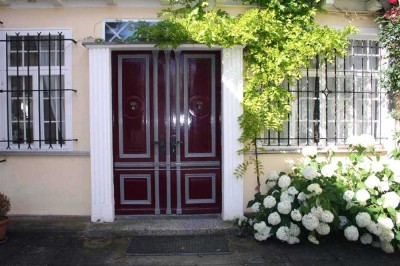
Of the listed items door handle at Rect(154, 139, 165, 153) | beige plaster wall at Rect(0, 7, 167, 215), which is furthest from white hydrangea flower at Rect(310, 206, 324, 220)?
beige plaster wall at Rect(0, 7, 167, 215)

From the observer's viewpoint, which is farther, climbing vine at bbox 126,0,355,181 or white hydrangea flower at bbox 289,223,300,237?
climbing vine at bbox 126,0,355,181

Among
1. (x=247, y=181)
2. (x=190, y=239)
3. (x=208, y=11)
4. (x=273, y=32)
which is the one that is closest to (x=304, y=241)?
(x=247, y=181)

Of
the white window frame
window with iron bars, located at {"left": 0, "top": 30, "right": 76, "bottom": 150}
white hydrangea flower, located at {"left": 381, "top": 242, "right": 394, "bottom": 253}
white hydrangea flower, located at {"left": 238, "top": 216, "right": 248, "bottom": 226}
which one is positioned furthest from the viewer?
the white window frame

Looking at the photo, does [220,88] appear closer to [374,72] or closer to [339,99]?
[339,99]

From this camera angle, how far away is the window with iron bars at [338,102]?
18.9 feet

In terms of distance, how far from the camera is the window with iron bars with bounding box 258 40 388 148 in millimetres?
5746

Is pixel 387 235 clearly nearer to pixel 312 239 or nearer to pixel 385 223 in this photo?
pixel 385 223

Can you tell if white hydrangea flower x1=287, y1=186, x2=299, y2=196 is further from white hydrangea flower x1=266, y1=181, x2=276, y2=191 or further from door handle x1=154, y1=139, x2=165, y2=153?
door handle x1=154, y1=139, x2=165, y2=153

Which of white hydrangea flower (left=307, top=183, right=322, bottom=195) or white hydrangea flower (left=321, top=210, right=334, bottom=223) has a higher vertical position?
white hydrangea flower (left=307, top=183, right=322, bottom=195)

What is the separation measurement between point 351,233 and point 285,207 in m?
0.87

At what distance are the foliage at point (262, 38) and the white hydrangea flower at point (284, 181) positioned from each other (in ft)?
2.27

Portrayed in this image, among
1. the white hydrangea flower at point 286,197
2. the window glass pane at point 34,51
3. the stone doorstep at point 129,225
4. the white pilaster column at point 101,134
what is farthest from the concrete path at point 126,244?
the window glass pane at point 34,51

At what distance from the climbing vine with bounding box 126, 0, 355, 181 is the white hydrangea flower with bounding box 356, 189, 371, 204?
1.43 m

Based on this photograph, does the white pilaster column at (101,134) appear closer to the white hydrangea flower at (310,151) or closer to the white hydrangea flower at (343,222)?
the white hydrangea flower at (310,151)
